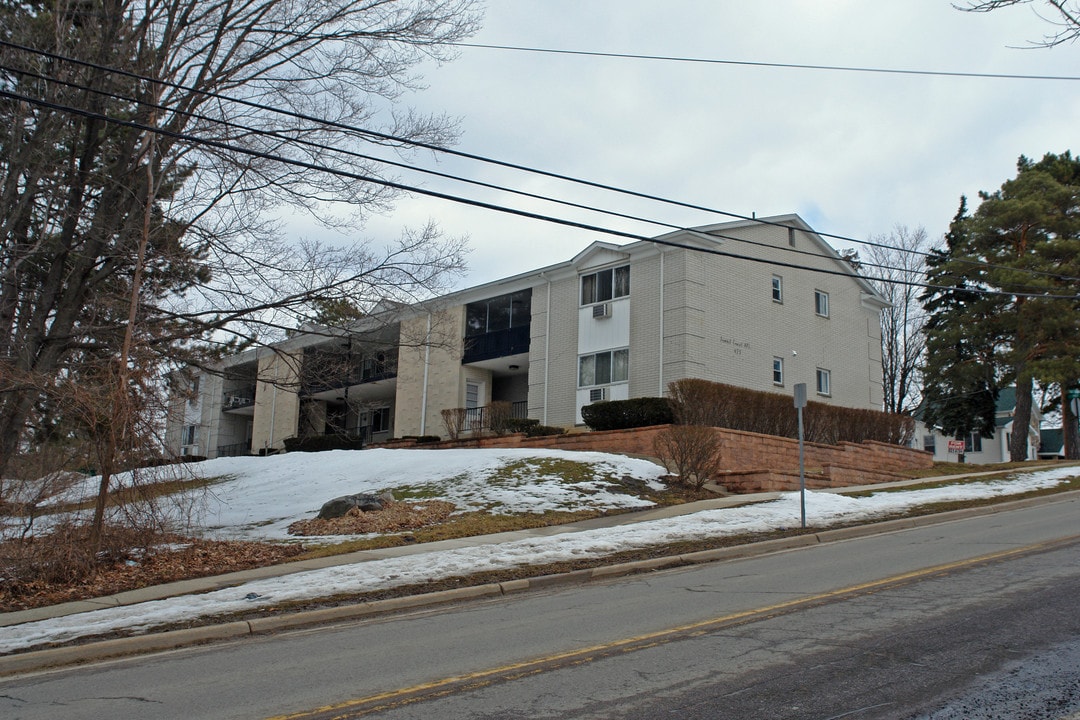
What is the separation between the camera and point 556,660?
23.3ft

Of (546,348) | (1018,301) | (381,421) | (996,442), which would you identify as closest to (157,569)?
(546,348)

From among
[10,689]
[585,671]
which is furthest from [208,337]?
[585,671]

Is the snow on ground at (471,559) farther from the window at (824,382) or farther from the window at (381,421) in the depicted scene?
the window at (381,421)

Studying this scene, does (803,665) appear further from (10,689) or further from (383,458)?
(383,458)

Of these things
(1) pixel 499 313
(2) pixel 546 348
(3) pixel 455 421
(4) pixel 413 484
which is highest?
(1) pixel 499 313

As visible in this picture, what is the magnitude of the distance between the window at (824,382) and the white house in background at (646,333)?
0.05 m

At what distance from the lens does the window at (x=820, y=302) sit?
32844mm

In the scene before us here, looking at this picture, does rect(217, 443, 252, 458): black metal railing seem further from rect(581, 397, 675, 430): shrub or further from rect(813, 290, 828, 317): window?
rect(813, 290, 828, 317): window

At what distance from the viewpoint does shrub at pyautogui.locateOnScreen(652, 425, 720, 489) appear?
20.2 metres

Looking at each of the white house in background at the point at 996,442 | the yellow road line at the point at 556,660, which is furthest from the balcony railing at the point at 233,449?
the yellow road line at the point at 556,660

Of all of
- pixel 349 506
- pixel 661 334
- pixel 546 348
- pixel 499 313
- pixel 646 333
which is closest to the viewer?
pixel 349 506

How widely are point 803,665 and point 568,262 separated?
25771mm

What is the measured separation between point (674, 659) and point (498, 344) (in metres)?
27.4

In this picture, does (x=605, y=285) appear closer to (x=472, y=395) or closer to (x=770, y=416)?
(x=472, y=395)
